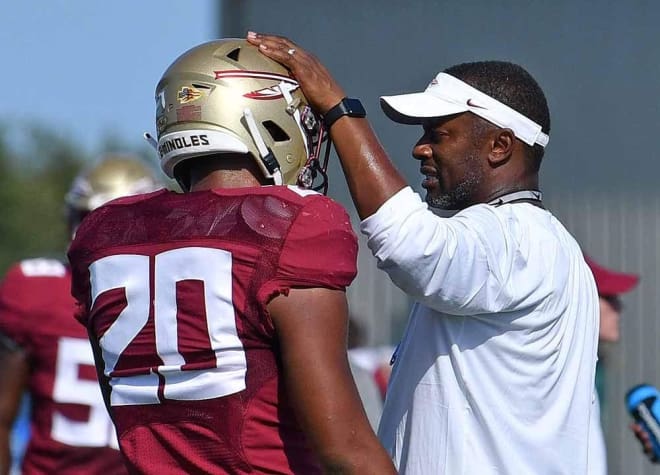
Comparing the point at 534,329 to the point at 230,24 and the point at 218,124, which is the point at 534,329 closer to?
the point at 218,124

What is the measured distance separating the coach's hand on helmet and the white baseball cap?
273 mm

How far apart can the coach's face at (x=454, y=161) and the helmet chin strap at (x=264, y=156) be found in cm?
46

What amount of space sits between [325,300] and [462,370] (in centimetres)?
47

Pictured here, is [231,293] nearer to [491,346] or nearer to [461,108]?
[491,346]

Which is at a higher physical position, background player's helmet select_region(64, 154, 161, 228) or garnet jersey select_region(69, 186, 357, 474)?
garnet jersey select_region(69, 186, 357, 474)

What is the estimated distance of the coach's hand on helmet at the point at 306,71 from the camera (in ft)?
9.83

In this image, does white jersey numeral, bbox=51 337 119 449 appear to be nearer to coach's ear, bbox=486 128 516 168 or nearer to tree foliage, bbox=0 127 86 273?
coach's ear, bbox=486 128 516 168

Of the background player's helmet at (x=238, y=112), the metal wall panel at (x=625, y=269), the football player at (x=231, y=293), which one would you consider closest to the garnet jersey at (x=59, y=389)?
the football player at (x=231, y=293)

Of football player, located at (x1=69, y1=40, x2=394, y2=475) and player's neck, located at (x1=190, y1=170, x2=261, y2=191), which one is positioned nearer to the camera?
football player, located at (x1=69, y1=40, x2=394, y2=475)

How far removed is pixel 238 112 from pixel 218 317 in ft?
1.56

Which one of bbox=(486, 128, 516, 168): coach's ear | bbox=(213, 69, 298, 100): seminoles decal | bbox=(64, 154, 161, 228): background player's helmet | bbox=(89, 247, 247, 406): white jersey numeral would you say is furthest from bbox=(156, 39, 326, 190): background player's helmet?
bbox=(64, 154, 161, 228): background player's helmet

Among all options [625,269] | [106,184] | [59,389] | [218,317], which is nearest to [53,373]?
[59,389]

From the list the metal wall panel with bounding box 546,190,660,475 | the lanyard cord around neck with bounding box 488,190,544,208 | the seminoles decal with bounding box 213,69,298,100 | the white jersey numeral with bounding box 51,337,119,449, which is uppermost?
the seminoles decal with bounding box 213,69,298,100

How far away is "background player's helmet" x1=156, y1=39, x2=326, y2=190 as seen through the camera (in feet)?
9.65
